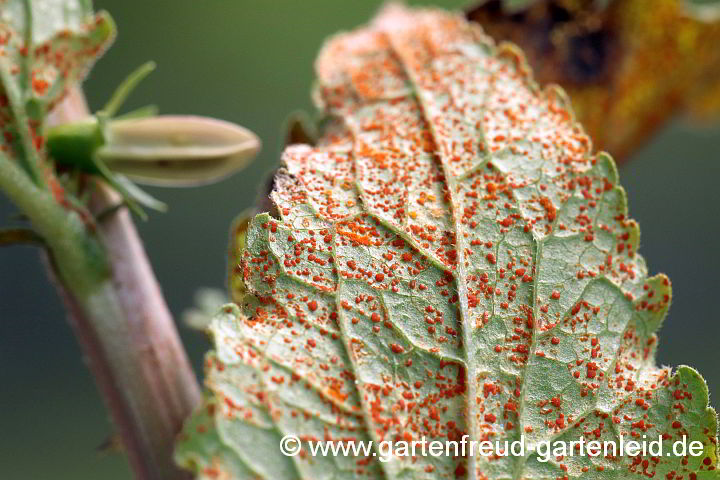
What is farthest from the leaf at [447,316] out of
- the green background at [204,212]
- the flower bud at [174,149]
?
the green background at [204,212]

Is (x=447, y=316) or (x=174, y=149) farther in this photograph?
(x=174, y=149)

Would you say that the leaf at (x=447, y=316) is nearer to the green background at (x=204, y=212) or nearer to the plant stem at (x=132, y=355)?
the plant stem at (x=132, y=355)

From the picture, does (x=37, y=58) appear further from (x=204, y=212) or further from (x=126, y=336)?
(x=204, y=212)

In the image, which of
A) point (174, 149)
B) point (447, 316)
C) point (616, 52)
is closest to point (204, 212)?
point (616, 52)

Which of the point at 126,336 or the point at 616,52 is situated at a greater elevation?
the point at 616,52

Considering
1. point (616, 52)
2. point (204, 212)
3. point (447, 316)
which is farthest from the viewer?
point (204, 212)

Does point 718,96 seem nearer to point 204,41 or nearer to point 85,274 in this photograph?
point 85,274
